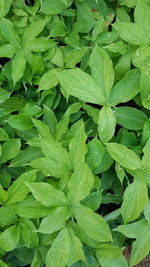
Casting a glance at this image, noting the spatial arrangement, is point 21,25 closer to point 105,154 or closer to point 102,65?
point 102,65

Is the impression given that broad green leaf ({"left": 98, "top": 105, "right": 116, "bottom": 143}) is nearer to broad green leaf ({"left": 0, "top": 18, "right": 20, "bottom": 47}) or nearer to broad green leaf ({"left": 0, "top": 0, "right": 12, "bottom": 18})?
broad green leaf ({"left": 0, "top": 18, "right": 20, "bottom": 47})

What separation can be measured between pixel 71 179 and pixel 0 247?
345 millimetres

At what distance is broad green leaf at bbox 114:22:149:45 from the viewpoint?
1.33m

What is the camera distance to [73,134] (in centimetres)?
135

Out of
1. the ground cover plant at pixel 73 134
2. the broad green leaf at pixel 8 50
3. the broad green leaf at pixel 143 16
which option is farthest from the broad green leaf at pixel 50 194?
the broad green leaf at pixel 143 16

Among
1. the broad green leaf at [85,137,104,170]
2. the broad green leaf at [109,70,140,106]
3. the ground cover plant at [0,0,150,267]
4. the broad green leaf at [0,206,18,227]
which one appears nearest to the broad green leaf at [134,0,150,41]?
the ground cover plant at [0,0,150,267]

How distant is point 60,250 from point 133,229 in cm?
26

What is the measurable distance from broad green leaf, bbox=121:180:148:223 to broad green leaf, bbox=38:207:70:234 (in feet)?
0.62

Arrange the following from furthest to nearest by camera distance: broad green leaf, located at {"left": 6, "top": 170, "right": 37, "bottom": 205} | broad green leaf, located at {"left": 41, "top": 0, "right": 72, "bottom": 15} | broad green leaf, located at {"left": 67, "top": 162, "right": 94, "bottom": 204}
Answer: broad green leaf, located at {"left": 41, "top": 0, "right": 72, "bottom": 15}, broad green leaf, located at {"left": 6, "top": 170, "right": 37, "bottom": 205}, broad green leaf, located at {"left": 67, "top": 162, "right": 94, "bottom": 204}

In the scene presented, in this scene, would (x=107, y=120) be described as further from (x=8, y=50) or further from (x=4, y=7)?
(x=4, y=7)

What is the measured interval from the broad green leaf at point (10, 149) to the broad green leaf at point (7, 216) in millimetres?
191

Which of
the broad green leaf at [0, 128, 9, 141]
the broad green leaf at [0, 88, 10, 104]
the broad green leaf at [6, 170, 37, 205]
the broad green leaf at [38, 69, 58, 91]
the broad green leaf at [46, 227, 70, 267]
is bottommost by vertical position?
the broad green leaf at [46, 227, 70, 267]

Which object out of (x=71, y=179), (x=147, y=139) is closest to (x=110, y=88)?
(x=147, y=139)

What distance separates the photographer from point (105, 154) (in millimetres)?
1311
